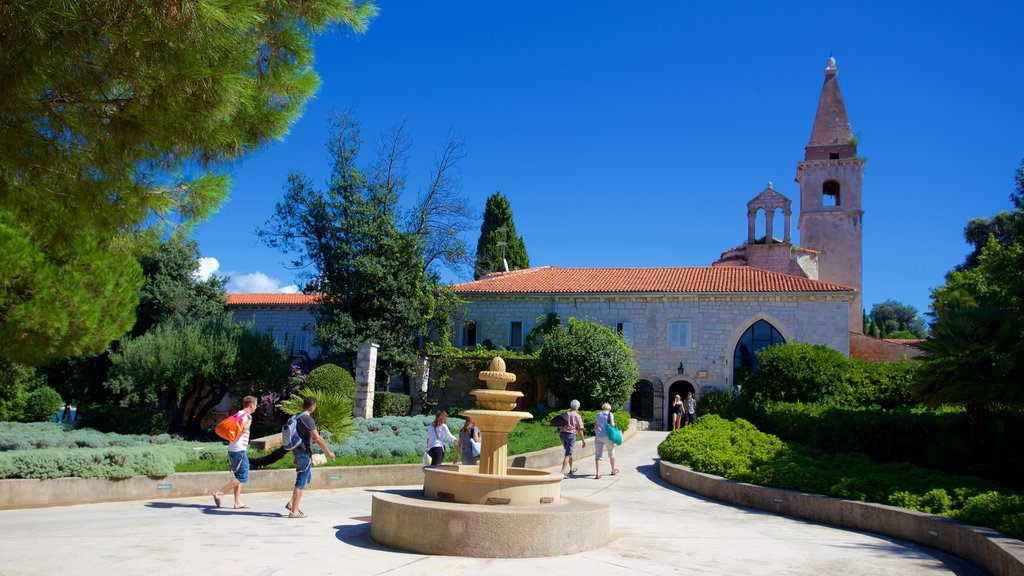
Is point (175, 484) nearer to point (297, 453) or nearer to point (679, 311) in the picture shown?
point (297, 453)

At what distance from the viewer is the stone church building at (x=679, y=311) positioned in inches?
1226

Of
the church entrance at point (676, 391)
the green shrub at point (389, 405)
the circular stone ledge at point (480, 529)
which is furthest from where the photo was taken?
the church entrance at point (676, 391)

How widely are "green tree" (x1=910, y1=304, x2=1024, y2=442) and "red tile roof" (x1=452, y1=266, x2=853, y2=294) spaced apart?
1792cm

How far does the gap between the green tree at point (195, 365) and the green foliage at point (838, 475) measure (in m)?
15.7

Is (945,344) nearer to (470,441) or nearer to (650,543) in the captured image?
(650,543)

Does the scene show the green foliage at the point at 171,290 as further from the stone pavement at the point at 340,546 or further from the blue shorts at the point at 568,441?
the stone pavement at the point at 340,546

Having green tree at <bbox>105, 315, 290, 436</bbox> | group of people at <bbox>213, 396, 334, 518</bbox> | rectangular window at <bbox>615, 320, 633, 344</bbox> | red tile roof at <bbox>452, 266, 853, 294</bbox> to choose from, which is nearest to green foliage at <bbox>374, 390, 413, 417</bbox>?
green tree at <bbox>105, 315, 290, 436</bbox>

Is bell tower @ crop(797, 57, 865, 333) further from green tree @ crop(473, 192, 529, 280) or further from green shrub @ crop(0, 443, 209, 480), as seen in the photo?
green shrub @ crop(0, 443, 209, 480)

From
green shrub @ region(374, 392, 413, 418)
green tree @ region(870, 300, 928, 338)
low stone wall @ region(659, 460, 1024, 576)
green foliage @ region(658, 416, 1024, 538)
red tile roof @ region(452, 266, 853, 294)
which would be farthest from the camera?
green tree @ region(870, 300, 928, 338)

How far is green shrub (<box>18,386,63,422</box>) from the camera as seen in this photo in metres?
27.6

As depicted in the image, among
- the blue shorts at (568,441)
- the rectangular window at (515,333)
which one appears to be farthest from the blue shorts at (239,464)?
the rectangular window at (515,333)

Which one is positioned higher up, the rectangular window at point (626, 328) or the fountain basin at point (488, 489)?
the rectangular window at point (626, 328)

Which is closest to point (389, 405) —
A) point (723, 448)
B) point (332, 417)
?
point (332, 417)

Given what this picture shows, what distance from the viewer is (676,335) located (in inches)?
1282
